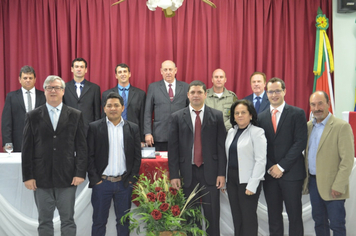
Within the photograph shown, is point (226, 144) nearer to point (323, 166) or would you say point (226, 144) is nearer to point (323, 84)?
point (323, 166)

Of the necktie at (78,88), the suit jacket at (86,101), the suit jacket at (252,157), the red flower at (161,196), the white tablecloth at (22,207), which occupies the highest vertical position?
the necktie at (78,88)

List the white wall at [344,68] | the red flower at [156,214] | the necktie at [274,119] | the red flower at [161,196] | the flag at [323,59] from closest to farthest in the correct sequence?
the red flower at [156,214] < the red flower at [161,196] < the necktie at [274,119] < the flag at [323,59] < the white wall at [344,68]

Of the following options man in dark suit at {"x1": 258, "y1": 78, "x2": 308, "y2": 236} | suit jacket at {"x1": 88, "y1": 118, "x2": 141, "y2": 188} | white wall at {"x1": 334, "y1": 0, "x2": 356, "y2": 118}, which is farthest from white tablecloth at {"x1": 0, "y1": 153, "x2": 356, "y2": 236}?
white wall at {"x1": 334, "y1": 0, "x2": 356, "y2": 118}

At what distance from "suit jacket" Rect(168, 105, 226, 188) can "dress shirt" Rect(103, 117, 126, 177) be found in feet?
1.41

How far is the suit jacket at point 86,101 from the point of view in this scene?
172 inches

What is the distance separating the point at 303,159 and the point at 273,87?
2.27 ft

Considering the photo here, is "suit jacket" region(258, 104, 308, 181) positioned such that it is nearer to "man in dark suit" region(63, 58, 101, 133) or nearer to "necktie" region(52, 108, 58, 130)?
"necktie" region(52, 108, 58, 130)

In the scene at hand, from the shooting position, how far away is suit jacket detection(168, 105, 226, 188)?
3109mm

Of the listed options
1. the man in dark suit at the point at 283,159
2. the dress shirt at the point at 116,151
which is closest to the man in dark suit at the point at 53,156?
the dress shirt at the point at 116,151

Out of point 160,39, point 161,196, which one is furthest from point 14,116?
point 161,196

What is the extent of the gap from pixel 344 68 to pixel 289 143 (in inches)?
120

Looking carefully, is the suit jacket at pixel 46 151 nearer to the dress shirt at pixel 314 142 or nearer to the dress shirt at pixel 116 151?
the dress shirt at pixel 116 151

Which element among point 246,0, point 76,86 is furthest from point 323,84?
point 76,86

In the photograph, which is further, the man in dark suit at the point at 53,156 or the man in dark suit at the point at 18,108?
the man in dark suit at the point at 18,108
